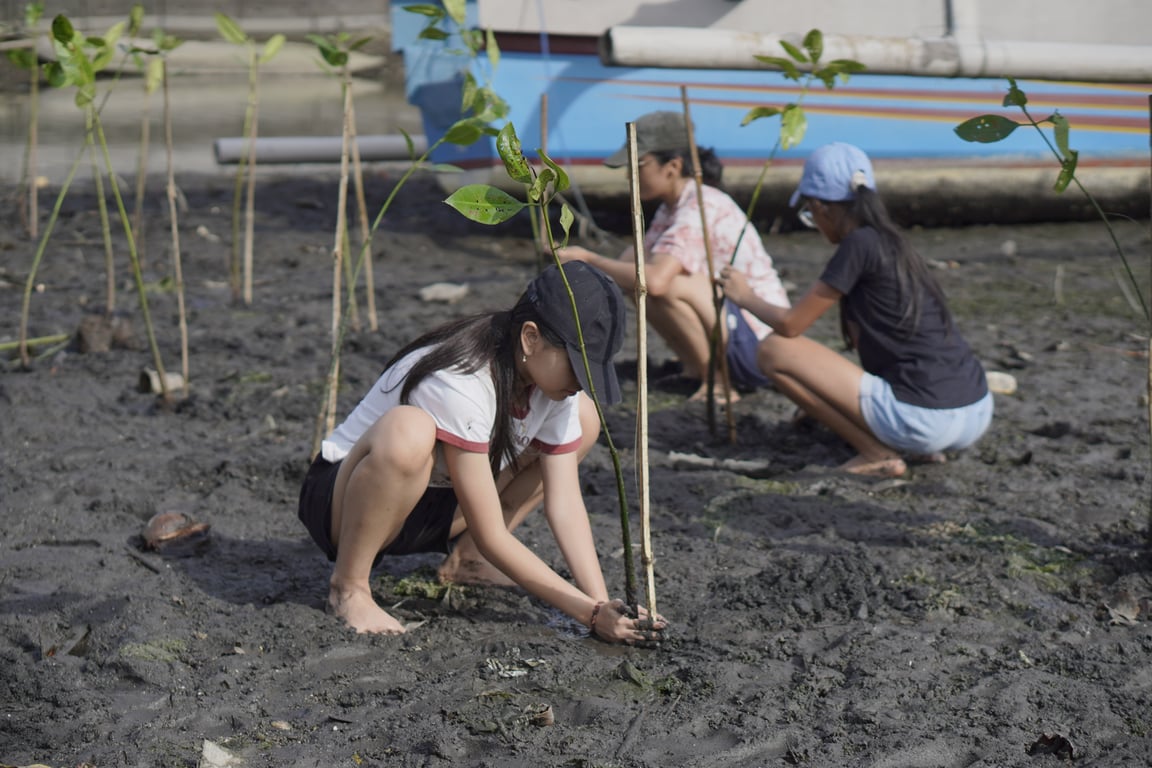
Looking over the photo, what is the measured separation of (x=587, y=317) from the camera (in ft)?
8.33

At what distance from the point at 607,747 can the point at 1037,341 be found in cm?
408

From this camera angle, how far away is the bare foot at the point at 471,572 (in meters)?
3.26

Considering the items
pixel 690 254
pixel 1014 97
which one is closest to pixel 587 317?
pixel 1014 97

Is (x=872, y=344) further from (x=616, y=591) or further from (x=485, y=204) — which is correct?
(x=485, y=204)

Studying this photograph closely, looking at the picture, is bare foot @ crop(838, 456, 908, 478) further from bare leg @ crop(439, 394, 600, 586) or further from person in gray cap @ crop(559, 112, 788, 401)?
bare leg @ crop(439, 394, 600, 586)

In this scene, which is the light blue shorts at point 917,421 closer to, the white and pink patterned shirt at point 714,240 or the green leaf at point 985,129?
the white and pink patterned shirt at point 714,240

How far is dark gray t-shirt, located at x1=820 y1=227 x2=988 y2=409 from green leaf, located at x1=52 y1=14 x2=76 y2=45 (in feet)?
8.10

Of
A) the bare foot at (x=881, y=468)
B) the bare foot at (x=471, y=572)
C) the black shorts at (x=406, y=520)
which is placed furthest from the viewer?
the bare foot at (x=881, y=468)

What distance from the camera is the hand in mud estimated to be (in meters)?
2.73

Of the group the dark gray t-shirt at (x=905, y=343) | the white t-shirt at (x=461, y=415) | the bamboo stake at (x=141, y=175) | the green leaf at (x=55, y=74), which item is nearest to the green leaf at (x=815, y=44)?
the dark gray t-shirt at (x=905, y=343)

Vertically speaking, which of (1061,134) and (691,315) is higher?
(1061,134)

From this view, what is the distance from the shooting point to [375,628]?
2924 mm

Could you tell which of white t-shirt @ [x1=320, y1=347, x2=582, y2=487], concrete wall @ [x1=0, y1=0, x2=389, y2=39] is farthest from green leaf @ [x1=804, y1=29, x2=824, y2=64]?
concrete wall @ [x1=0, y1=0, x2=389, y2=39]

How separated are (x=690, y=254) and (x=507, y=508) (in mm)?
1964
